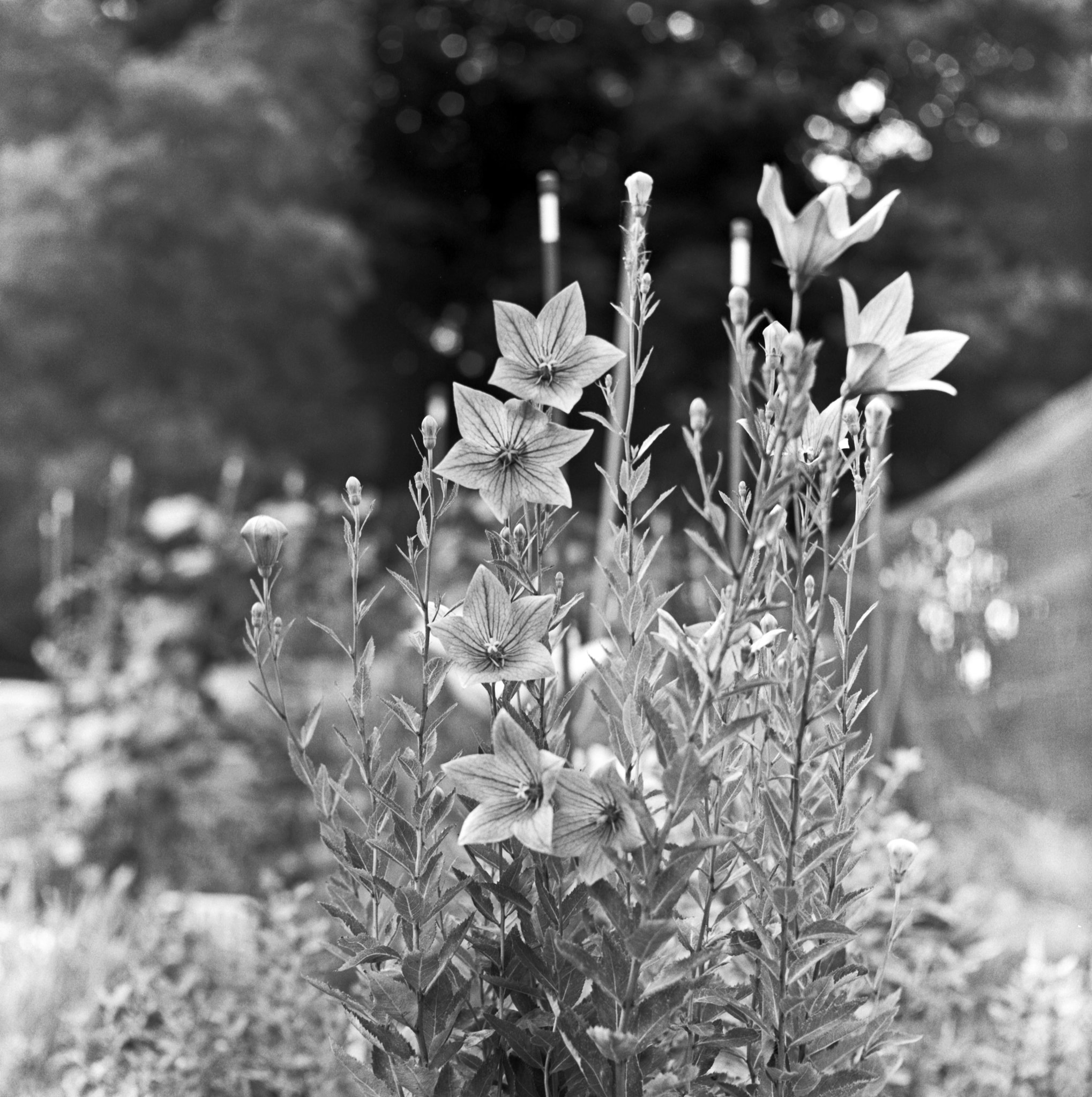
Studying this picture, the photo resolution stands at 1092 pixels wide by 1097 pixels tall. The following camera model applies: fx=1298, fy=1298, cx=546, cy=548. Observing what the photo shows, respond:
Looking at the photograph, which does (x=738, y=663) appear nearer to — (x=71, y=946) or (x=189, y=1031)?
(x=189, y=1031)

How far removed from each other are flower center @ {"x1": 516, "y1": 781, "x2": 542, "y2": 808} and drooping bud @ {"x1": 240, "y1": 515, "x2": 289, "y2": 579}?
19 centimetres

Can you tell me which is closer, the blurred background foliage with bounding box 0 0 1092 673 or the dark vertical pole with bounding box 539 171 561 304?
the dark vertical pole with bounding box 539 171 561 304

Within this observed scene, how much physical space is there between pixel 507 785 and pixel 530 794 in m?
0.01

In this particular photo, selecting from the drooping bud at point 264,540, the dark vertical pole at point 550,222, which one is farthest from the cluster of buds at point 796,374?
the dark vertical pole at point 550,222

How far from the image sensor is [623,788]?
2.18ft

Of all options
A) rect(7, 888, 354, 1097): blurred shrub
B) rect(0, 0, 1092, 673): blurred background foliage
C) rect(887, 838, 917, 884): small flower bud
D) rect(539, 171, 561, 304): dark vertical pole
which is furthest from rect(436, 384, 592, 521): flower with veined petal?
rect(0, 0, 1092, 673): blurred background foliage

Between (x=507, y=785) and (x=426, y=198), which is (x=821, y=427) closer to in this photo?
(x=507, y=785)

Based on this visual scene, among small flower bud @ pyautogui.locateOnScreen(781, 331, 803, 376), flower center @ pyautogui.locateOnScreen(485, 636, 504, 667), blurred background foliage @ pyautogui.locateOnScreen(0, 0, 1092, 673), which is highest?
blurred background foliage @ pyautogui.locateOnScreen(0, 0, 1092, 673)

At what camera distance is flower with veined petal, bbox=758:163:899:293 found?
0.63m

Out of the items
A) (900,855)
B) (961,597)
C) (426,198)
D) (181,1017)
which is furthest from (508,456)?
(426,198)

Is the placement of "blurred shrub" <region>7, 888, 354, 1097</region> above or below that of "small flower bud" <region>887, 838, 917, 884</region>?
below

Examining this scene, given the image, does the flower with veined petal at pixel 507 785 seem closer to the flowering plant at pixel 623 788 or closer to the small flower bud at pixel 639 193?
the flowering plant at pixel 623 788

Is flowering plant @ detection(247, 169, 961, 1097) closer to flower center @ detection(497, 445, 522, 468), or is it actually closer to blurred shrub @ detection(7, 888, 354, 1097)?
flower center @ detection(497, 445, 522, 468)

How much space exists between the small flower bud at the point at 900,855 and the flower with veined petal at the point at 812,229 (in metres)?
0.37
